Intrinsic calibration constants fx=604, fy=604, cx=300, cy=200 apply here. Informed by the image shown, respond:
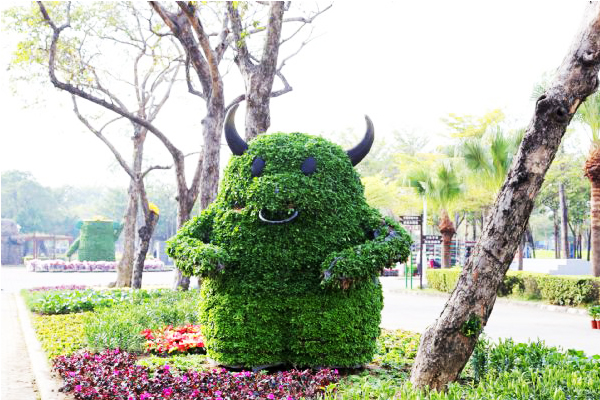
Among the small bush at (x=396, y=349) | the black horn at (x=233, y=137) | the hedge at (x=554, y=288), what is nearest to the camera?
the black horn at (x=233, y=137)

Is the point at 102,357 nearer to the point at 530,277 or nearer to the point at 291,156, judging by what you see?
the point at 291,156

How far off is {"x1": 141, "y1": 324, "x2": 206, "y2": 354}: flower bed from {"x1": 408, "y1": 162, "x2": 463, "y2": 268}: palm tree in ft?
56.3

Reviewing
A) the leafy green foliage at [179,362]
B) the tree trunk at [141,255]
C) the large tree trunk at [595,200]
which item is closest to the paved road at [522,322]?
the large tree trunk at [595,200]

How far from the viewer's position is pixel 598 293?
15.9m

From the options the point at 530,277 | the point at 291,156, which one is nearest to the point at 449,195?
the point at 530,277

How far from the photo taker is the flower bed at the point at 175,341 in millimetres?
7762

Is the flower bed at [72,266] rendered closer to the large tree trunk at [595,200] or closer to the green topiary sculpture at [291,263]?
the large tree trunk at [595,200]

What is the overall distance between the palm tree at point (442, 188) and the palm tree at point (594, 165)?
667cm

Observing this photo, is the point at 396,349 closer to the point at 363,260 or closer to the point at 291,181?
the point at 363,260

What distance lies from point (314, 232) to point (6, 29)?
15206mm

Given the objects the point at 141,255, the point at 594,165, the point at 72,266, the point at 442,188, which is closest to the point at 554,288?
the point at 594,165

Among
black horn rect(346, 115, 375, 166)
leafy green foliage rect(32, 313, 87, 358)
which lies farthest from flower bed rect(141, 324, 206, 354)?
black horn rect(346, 115, 375, 166)

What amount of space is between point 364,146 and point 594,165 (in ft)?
43.8

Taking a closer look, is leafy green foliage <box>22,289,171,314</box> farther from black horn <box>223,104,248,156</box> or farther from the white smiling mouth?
the white smiling mouth
